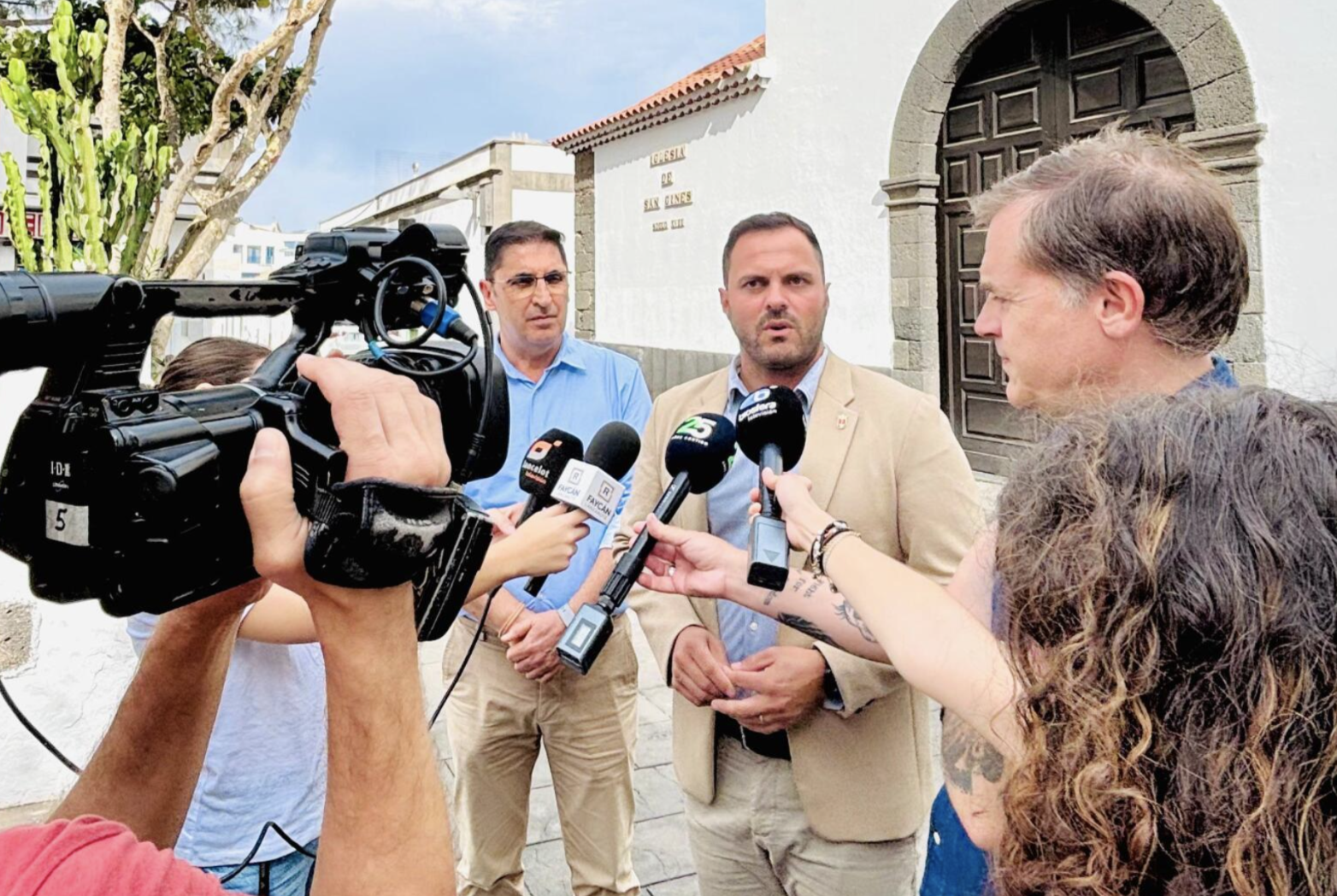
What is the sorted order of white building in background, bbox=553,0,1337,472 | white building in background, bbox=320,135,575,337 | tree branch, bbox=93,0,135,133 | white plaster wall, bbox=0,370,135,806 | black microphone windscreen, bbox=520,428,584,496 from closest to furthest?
1. black microphone windscreen, bbox=520,428,584,496
2. white plaster wall, bbox=0,370,135,806
3. white building in background, bbox=553,0,1337,472
4. tree branch, bbox=93,0,135,133
5. white building in background, bbox=320,135,575,337

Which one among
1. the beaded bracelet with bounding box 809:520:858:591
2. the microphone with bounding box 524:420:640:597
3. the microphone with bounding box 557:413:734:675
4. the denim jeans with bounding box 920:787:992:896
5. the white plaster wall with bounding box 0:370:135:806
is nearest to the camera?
the denim jeans with bounding box 920:787:992:896

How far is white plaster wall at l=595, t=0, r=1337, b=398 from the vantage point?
5.73 meters

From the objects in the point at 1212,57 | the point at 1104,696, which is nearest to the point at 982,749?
the point at 1104,696

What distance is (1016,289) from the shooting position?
1.48m

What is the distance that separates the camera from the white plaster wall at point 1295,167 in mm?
5641

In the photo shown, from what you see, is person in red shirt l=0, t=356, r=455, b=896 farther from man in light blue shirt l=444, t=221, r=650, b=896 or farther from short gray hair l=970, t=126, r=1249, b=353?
man in light blue shirt l=444, t=221, r=650, b=896

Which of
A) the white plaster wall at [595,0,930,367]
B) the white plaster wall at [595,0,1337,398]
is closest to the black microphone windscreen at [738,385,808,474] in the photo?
the white plaster wall at [595,0,1337,398]

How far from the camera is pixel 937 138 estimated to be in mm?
8125

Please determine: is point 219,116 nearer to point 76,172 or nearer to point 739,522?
point 76,172

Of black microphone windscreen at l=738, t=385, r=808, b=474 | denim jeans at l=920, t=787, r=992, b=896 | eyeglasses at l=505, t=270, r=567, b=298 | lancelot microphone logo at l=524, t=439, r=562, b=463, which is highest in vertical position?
eyeglasses at l=505, t=270, r=567, b=298

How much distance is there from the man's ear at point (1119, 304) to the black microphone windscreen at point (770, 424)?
23.5 inches

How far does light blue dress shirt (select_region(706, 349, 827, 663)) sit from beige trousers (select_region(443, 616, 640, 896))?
0.69 meters

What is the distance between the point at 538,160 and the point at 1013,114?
445 inches

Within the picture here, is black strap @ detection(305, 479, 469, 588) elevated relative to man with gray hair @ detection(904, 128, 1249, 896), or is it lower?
lower
